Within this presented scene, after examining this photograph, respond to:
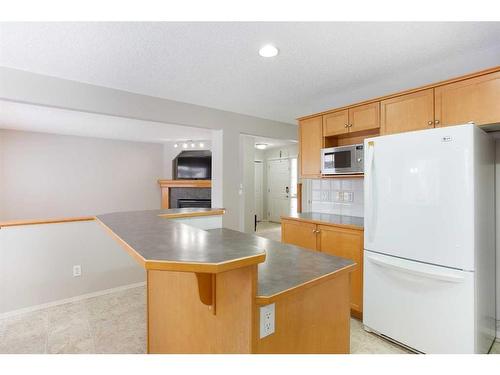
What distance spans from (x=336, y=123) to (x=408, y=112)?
2.45ft

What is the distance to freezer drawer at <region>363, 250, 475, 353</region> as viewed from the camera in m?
1.70

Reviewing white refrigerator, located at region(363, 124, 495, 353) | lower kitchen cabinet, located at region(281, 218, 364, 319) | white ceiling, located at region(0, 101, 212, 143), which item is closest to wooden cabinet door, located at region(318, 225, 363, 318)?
lower kitchen cabinet, located at region(281, 218, 364, 319)

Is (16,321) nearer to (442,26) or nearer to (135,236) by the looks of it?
(135,236)

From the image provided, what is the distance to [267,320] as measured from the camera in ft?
3.09

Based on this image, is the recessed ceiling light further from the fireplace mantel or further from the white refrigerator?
the fireplace mantel

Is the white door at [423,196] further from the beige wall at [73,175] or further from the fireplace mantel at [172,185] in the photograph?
the beige wall at [73,175]

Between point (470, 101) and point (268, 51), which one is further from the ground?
point (268, 51)

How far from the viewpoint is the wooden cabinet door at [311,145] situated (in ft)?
10.1

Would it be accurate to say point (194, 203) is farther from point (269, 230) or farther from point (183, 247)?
point (183, 247)

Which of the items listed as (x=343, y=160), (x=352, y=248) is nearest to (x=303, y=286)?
(x=352, y=248)

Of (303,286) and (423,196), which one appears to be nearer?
(303,286)

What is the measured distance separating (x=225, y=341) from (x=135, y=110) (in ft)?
8.47

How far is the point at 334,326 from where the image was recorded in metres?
1.24

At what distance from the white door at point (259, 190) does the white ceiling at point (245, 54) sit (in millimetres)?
5437
